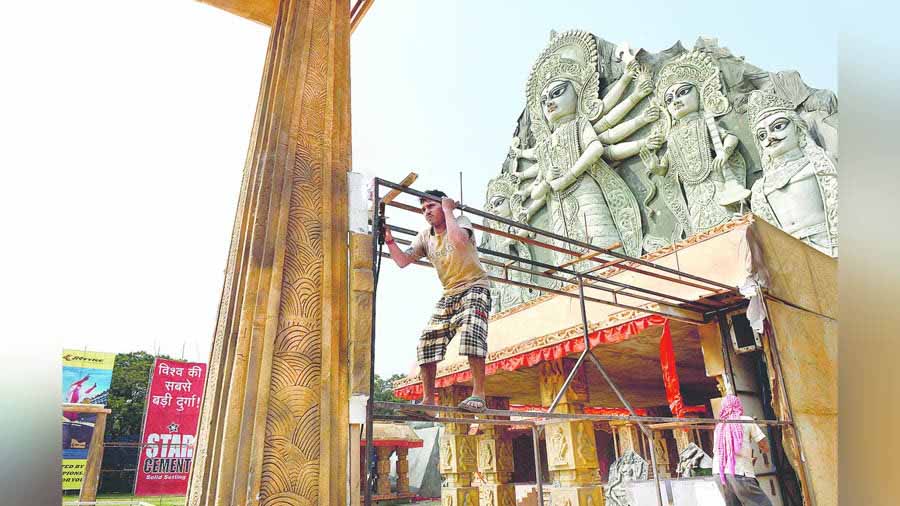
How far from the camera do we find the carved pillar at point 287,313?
7.59 feet

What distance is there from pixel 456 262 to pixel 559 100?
1445 cm

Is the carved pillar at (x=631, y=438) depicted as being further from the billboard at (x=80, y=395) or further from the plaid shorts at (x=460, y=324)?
the billboard at (x=80, y=395)

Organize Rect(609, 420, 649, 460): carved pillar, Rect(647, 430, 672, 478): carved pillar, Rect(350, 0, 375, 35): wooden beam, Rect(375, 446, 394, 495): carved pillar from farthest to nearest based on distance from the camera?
Rect(375, 446, 394, 495): carved pillar < Rect(609, 420, 649, 460): carved pillar < Rect(647, 430, 672, 478): carved pillar < Rect(350, 0, 375, 35): wooden beam

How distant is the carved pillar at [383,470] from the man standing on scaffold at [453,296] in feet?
56.0

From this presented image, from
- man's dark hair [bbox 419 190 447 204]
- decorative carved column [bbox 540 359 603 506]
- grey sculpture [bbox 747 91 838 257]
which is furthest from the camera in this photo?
grey sculpture [bbox 747 91 838 257]

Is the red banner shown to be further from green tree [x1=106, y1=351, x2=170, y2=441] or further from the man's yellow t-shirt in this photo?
the man's yellow t-shirt

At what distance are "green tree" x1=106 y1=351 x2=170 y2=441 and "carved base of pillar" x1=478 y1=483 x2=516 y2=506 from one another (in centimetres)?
1409

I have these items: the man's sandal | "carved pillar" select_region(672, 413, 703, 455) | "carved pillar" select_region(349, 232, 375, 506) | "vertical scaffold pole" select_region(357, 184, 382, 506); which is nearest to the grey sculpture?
"carved pillar" select_region(672, 413, 703, 455)

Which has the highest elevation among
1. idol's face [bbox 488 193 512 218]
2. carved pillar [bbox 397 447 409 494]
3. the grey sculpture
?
idol's face [bbox 488 193 512 218]

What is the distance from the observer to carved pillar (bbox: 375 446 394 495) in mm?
18516

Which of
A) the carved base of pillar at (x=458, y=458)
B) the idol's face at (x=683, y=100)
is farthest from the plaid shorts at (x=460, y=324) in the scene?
the idol's face at (x=683, y=100)

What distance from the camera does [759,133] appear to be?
11469 mm

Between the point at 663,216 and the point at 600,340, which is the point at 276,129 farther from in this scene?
the point at 663,216
